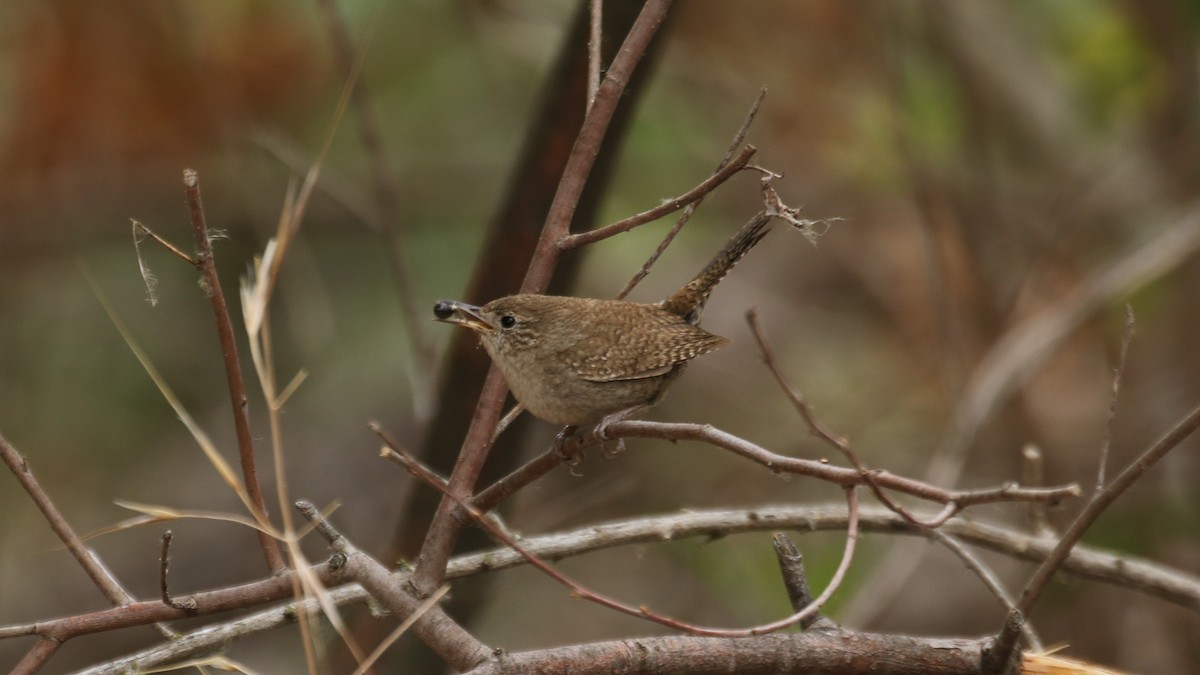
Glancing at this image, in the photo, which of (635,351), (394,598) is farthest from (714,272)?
(394,598)

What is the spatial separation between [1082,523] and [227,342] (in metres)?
1.24

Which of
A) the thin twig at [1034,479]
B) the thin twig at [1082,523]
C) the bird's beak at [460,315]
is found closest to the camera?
the thin twig at [1082,523]

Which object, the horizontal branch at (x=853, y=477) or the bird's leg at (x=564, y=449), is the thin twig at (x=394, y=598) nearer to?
the bird's leg at (x=564, y=449)

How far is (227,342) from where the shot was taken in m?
1.56

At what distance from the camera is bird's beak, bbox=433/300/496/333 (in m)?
2.44

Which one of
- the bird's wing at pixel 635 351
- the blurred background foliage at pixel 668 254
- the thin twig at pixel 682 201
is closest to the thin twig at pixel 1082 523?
the thin twig at pixel 682 201

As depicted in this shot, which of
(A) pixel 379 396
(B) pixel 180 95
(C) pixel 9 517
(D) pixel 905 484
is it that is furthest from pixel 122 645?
(D) pixel 905 484

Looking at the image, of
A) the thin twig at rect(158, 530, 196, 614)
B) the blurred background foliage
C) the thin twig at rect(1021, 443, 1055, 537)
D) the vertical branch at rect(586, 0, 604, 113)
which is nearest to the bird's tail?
the vertical branch at rect(586, 0, 604, 113)

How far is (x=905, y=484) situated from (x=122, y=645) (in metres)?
4.21

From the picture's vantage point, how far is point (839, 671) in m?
1.79

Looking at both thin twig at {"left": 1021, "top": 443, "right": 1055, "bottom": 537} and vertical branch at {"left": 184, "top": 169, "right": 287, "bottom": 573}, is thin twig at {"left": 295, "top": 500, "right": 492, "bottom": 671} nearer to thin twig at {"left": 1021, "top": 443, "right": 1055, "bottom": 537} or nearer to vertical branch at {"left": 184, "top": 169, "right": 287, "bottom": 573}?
vertical branch at {"left": 184, "top": 169, "right": 287, "bottom": 573}

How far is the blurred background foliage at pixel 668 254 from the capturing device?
4938mm

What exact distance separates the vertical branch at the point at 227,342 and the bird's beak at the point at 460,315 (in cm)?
82

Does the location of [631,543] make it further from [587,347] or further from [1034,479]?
[1034,479]
